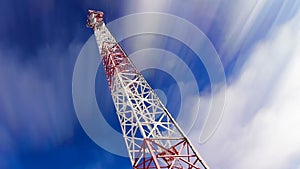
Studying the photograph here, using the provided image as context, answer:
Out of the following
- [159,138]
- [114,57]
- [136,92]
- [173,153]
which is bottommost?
[173,153]

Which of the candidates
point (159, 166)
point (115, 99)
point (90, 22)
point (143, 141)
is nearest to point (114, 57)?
point (115, 99)

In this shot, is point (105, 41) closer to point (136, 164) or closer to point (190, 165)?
point (136, 164)

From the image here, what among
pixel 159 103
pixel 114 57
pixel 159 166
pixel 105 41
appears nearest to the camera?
pixel 159 166

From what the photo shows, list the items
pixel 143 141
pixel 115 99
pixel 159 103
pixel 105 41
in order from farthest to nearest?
1. pixel 105 41
2. pixel 115 99
3. pixel 159 103
4. pixel 143 141

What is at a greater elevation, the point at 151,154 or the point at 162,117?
the point at 162,117

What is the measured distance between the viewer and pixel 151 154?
19.1 metres

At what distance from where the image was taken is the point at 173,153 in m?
20.1

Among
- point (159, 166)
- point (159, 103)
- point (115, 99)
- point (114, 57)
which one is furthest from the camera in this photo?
point (114, 57)

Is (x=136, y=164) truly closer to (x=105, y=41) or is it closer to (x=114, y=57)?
(x=114, y=57)

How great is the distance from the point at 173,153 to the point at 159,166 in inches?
88.5

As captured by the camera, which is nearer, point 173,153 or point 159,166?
point 159,166

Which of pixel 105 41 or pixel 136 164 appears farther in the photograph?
pixel 105 41

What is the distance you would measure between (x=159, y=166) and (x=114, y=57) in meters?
14.8

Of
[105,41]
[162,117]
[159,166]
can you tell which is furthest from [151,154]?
[105,41]
